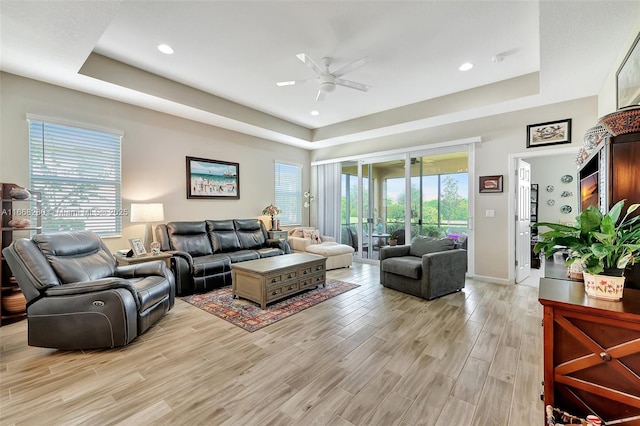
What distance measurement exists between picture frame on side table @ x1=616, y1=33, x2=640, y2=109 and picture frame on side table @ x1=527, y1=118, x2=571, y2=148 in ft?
4.40

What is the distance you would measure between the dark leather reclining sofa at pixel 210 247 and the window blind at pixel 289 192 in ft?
3.78

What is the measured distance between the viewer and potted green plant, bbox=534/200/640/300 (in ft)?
4.30

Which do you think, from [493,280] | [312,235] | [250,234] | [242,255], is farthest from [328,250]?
[493,280]

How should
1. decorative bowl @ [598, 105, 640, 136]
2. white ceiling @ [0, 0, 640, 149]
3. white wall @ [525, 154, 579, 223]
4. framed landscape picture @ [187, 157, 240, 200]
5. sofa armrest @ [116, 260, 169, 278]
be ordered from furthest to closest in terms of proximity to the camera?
white wall @ [525, 154, 579, 223] < framed landscape picture @ [187, 157, 240, 200] < sofa armrest @ [116, 260, 169, 278] < white ceiling @ [0, 0, 640, 149] < decorative bowl @ [598, 105, 640, 136]

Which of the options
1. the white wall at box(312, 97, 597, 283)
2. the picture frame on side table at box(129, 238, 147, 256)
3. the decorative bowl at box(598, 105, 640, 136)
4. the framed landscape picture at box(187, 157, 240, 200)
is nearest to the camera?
the decorative bowl at box(598, 105, 640, 136)

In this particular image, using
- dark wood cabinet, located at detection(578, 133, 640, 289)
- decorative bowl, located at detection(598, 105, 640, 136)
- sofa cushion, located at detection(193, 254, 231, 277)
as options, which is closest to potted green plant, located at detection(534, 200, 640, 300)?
dark wood cabinet, located at detection(578, 133, 640, 289)

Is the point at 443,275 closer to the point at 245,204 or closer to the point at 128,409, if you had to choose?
the point at 128,409

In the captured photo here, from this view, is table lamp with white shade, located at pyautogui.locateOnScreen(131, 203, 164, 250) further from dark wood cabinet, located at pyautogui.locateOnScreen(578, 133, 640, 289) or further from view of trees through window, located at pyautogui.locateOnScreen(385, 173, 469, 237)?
dark wood cabinet, located at pyautogui.locateOnScreen(578, 133, 640, 289)

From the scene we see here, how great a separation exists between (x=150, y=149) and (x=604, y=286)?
5.38 metres

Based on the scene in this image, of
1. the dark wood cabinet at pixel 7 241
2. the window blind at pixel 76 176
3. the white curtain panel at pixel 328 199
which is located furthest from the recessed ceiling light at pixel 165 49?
the white curtain panel at pixel 328 199

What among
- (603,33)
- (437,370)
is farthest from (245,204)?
(603,33)

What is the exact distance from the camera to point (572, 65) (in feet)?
9.82

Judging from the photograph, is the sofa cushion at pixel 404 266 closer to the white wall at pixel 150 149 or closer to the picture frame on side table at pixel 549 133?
the picture frame on side table at pixel 549 133

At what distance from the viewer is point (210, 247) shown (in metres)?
4.67
